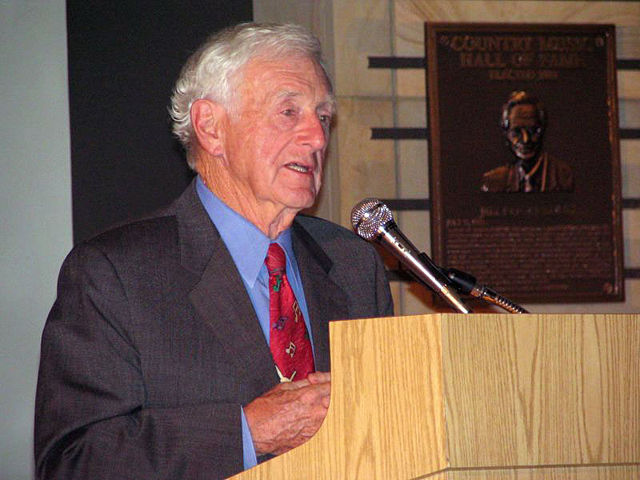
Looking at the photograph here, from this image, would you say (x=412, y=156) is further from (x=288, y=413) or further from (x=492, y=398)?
(x=492, y=398)

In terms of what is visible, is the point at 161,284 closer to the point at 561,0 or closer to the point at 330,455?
the point at 330,455

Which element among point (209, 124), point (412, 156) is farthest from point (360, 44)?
point (209, 124)

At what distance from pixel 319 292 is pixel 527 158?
7.20 feet

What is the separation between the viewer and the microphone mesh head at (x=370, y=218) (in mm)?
2344

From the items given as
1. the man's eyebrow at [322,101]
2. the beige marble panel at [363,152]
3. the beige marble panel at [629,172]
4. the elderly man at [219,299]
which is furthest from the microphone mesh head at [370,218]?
the beige marble panel at [629,172]

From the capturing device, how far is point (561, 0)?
15.6 feet

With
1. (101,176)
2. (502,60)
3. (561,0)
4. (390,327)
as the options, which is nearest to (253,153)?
(390,327)

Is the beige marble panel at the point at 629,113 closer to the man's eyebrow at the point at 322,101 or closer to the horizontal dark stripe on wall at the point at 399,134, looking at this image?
the horizontal dark stripe on wall at the point at 399,134

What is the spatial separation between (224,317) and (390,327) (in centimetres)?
85

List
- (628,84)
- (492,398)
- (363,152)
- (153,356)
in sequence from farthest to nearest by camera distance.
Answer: (628,84) < (363,152) < (153,356) < (492,398)

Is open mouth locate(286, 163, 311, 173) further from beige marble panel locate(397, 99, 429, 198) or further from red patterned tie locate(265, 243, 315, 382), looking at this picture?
beige marble panel locate(397, 99, 429, 198)

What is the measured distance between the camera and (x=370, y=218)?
2.36 metres

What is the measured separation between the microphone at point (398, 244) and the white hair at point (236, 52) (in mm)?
553

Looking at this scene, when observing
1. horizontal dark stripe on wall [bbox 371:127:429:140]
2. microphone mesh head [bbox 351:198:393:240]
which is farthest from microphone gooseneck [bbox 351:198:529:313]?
horizontal dark stripe on wall [bbox 371:127:429:140]
